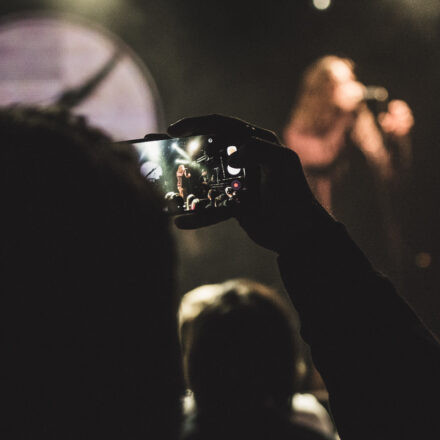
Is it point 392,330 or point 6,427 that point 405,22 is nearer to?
point 392,330

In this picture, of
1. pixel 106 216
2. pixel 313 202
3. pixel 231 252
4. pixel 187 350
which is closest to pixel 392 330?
pixel 313 202

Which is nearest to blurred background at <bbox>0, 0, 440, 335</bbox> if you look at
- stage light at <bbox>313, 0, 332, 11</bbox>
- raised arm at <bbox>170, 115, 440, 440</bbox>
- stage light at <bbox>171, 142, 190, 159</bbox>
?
stage light at <bbox>313, 0, 332, 11</bbox>

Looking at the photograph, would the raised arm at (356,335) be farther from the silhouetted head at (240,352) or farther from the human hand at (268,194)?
the silhouetted head at (240,352)

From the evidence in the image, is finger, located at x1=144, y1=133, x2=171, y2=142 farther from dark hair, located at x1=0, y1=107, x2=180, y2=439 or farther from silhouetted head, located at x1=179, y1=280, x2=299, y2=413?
dark hair, located at x1=0, y1=107, x2=180, y2=439

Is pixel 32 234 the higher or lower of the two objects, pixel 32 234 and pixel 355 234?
the higher

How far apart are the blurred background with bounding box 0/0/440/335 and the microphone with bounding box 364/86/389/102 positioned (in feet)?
0.13

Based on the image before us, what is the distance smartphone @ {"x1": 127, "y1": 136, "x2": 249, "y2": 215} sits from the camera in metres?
0.88

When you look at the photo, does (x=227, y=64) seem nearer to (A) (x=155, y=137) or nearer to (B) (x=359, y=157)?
(B) (x=359, y=157)

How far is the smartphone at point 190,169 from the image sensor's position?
0.88 meters

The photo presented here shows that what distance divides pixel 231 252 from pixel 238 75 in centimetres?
105

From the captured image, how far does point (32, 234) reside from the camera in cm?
→ 25

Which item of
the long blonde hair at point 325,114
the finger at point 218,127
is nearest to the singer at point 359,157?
the long blonde hair at point 325,114

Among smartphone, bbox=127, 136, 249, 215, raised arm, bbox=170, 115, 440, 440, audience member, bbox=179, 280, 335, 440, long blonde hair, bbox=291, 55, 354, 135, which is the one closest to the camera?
raised arm, bbox=170, 115, 440, 440

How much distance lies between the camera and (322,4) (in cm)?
266
